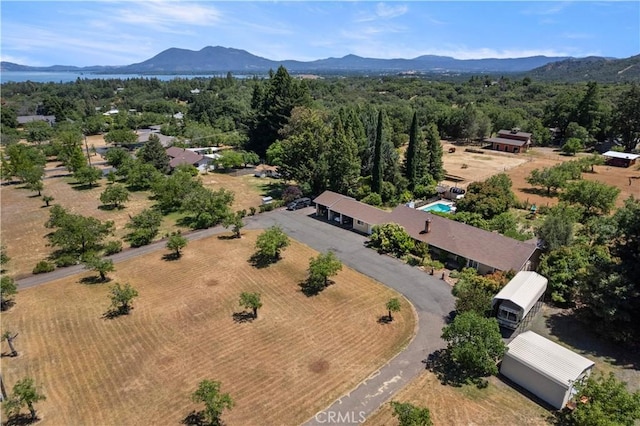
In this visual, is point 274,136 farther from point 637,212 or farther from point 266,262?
point 637,212

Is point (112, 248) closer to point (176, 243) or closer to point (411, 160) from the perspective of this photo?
point (176, 243)

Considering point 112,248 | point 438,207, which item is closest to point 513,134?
point 438,207

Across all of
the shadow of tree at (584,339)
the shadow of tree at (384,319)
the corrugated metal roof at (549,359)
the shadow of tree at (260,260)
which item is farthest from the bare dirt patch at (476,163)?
the corrugated metal roof at (549,359)

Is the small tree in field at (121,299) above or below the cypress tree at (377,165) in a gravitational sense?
below

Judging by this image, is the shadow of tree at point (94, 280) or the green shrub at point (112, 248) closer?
the shadow of tree at point (94, 280)

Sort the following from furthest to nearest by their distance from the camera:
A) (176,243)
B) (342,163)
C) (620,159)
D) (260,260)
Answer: (620,159) → (342,163) → (260,260) → (176,243)

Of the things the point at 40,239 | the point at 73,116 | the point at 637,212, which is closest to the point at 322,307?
the point at 637,212

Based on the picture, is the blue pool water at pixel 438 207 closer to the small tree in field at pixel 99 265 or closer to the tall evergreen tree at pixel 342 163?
the tall evergreen tree at pixel 342 163

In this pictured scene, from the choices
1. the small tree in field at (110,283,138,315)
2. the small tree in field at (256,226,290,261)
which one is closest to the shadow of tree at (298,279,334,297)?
the small tree in field at (256,226,290,261)
